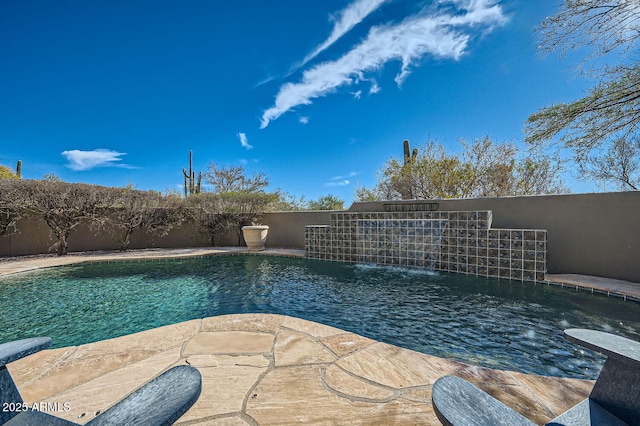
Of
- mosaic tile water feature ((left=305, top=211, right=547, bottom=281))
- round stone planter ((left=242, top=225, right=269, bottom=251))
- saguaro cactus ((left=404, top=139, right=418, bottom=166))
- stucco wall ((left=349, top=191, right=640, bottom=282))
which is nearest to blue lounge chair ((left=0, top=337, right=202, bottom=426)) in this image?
mosaic tile water feature ((left=305, top=211, right=547, bottom=281))

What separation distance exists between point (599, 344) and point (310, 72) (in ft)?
29.9

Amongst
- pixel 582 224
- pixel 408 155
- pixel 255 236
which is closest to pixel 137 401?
pixel 582 224

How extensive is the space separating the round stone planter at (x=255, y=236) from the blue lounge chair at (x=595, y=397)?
9.09m

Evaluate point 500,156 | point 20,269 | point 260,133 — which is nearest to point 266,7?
point 260,133

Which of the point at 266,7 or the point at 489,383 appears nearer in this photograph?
the point at 489,383

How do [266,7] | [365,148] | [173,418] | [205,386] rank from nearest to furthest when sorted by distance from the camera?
[173,418] < [205,386] < [266,7] < [365,148]

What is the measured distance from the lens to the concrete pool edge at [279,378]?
5.02ft

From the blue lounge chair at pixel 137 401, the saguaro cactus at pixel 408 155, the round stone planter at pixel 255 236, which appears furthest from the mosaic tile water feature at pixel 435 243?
the blue lounge chair at pixel 137 401

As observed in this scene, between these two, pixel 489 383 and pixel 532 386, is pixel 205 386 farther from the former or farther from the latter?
pixel 532 386

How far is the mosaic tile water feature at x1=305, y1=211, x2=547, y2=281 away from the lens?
535 centimetres

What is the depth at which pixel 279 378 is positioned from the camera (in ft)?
6.11

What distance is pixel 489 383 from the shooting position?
5.97ft

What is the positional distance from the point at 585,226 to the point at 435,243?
2837 mm

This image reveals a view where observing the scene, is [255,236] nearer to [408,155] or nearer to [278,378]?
[408,155]
